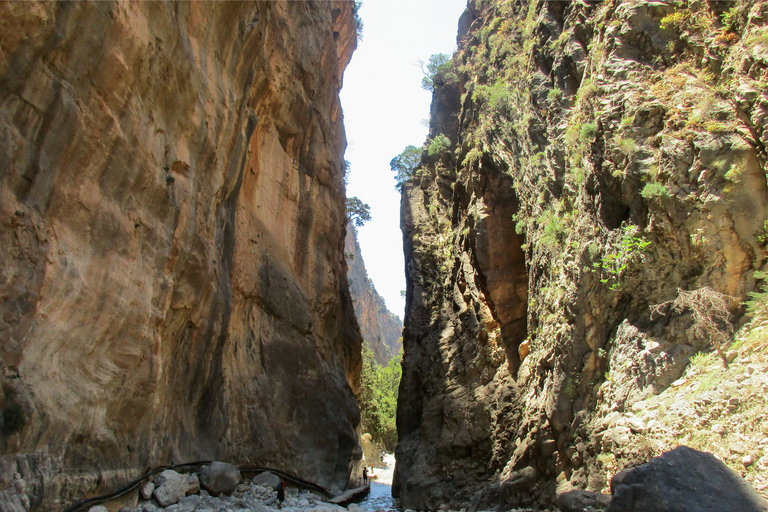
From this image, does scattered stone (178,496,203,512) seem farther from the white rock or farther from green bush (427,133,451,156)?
green bush (427,133,451,156)

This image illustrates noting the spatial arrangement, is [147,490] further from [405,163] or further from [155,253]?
[405,163]

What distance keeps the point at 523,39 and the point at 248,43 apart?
12.2 meters

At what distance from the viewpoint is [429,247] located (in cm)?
2770

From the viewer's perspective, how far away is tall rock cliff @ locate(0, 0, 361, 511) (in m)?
7.01

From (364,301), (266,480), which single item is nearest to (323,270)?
(266,480)

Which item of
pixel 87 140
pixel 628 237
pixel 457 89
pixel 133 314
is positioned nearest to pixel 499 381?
pixel 628 237

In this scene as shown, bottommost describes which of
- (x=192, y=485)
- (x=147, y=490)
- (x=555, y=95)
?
(x=192, y=485)

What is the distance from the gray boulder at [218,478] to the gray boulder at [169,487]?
3.03 feet

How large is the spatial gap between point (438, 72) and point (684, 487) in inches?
1170

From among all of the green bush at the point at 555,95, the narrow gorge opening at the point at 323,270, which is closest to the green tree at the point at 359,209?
the narrow gorge opening at the point at 323,270

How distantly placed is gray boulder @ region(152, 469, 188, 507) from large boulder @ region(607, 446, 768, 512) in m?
7.85

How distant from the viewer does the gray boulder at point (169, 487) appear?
9.34 metres

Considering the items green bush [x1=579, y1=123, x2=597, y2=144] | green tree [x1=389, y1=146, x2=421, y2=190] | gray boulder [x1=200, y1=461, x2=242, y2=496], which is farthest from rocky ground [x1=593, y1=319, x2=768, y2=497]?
green tree [x1=389, y1=146, x2=421, y2=190]

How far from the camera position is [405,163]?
114 feet
